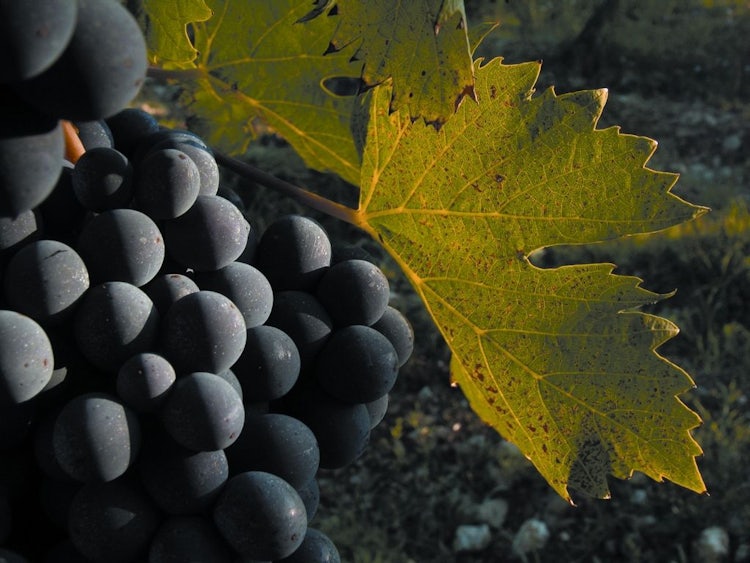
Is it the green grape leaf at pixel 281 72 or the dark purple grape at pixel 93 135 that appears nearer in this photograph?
the dark purple grape at pixel 93 135

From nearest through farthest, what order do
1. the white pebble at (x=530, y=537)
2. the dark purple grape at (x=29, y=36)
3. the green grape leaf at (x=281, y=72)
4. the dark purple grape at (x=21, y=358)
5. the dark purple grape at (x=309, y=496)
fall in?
the dark purple grape at (x=29, y=36)
the dark purple grape at (x=21, y=358)
the dark purple grape at (x=309, y=496)
the green grape leaf at (x=281, y=72)
the white pebble at (x=530, y=537)

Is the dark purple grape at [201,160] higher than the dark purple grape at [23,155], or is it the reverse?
the dark purple grape at [23,155]

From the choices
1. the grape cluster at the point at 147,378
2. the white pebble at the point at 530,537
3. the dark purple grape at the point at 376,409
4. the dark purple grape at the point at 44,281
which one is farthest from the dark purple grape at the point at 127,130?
the white pebble at the point at 530,537

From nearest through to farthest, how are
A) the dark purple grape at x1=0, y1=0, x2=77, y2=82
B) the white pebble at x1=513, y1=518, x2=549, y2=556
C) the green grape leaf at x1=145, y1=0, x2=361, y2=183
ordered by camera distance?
the dark purple grape at x1=0, y1=0, x2=77, y2=82, the green grape leaf at x1=145, y1=0, x2=361, y2=183, the white pebble at x1=513, y1=518, x2=549, y2=556

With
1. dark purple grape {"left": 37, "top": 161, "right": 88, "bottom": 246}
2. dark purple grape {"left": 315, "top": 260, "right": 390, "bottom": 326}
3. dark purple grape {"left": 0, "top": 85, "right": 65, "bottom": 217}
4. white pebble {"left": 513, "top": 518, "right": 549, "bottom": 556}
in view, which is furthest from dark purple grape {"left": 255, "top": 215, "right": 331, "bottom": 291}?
white pebble {"left": 513, "top": 518, "right": 549, "bottom": 556}

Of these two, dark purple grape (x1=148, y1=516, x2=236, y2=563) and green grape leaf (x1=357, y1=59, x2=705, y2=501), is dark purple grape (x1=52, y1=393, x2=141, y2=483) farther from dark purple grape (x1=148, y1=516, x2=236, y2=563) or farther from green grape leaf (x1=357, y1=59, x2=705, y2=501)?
green grape leaf (x1=357, y1=59, x2=705, y2=501)

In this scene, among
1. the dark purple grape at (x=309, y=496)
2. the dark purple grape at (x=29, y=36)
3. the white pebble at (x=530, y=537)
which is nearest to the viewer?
the dark purple grape at (x=29, y=36)

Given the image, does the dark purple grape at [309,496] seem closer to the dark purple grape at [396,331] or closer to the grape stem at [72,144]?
the dark purple grape at [396,331]
